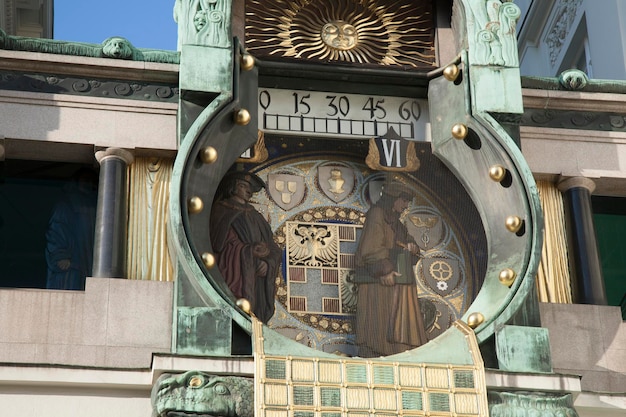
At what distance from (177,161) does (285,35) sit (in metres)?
1.64

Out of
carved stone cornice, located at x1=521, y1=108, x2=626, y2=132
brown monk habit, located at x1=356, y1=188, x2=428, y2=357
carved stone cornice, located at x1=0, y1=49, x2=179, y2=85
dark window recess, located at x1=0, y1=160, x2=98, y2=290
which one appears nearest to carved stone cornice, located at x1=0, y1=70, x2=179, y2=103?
carved stone cornice, located at x1=0, y1=49, x2=179, y2=85

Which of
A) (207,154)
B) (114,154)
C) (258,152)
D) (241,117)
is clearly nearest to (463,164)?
(258,152)

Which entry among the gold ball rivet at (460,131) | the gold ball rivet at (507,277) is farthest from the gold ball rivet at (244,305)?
the gold ball rivet at (460,131)

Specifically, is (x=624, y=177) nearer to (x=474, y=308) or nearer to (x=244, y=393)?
(x=474, y=308)

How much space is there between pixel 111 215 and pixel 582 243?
10.7 ft

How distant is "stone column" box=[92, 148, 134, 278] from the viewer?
10029mm

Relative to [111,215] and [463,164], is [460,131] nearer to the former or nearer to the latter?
[463,164]

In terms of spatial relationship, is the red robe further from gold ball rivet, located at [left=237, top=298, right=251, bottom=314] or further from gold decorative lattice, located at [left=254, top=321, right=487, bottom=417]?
gold decorative lattice, located at [left=254, top=321, right=487, bottom=417]

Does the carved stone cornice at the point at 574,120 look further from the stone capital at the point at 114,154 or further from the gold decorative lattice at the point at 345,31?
the stone capital at the point at 114,154

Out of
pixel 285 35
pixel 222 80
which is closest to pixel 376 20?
pixel 285 35

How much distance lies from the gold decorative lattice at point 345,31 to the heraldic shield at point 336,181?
2.74ft

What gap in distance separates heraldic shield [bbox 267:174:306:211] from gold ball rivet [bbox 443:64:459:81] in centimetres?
125

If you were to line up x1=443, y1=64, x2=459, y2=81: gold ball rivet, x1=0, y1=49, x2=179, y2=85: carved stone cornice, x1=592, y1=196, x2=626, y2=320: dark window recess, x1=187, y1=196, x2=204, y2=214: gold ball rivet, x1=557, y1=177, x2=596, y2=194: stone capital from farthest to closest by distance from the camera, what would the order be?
1. x1=592, y1=196, x2=626, y2=320: dark window recess
2. x1=557, y1=177, x2=596, y2=194: stone capital
3. x1=443, y1=64, x2=459, y2=81: gold ball rivet
4. x1=0, y1=49, x2=179, y2=85: carved stone cornice
5. x1=187, y1=196, x2=204, y2=214: gold ball rivet

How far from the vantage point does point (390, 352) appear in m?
9.89
